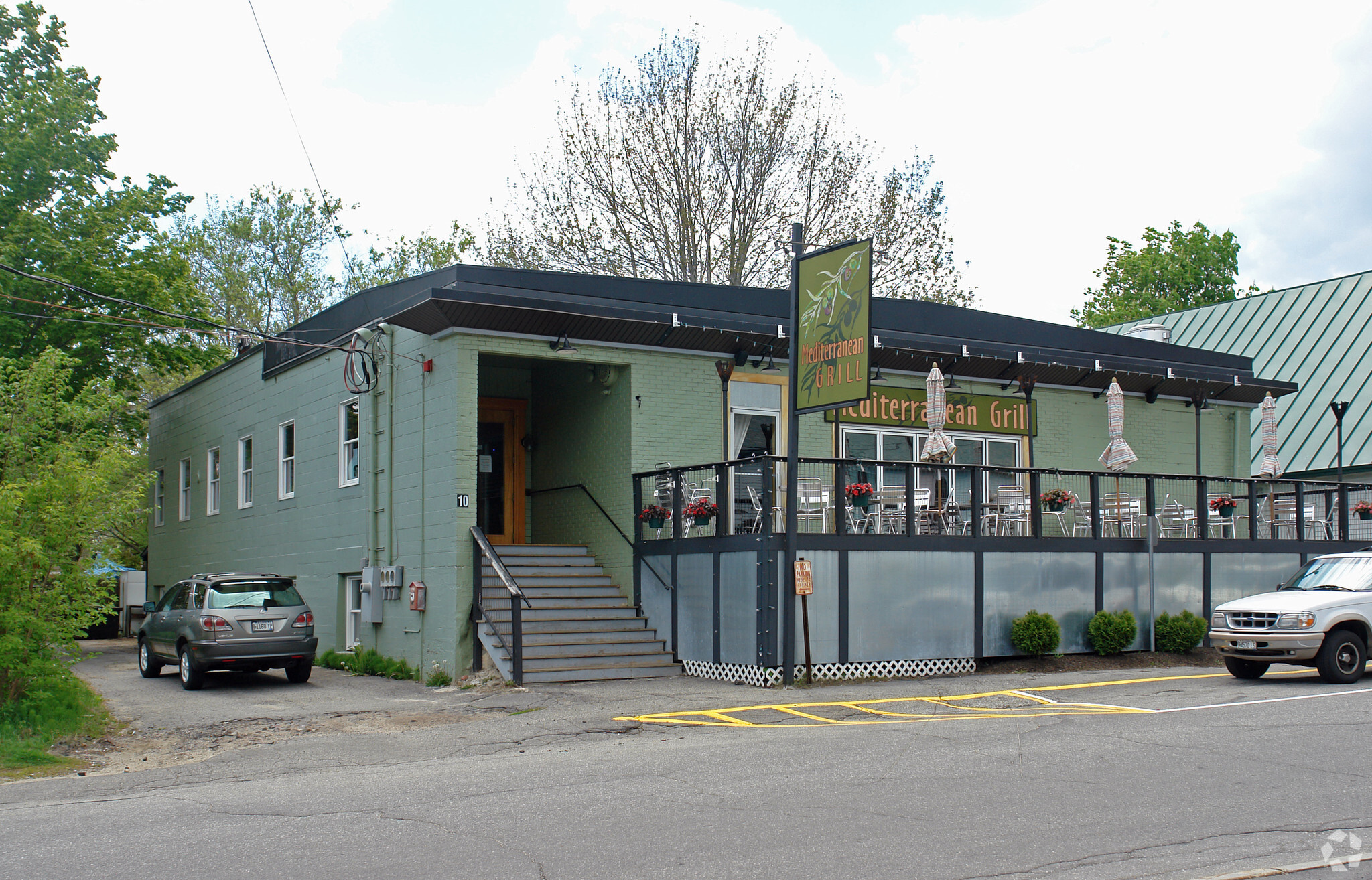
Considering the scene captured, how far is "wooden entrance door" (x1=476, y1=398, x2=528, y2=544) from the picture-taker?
20.3m

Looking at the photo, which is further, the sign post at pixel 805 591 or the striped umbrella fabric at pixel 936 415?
the striped umbrella fabric at pixel 936 415

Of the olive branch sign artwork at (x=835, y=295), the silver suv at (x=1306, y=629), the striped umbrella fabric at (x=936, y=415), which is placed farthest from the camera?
the striped umbrella fabric at (x=936, y=415)

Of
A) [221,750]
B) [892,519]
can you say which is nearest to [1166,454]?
[892,519]

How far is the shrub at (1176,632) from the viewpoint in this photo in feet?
60.5

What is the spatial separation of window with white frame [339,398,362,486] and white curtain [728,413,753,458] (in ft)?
20.5

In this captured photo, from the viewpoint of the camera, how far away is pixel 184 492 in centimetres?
2780

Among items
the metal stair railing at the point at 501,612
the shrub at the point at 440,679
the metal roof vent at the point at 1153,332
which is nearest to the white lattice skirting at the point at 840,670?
the metal stair railing at the point at 501,612

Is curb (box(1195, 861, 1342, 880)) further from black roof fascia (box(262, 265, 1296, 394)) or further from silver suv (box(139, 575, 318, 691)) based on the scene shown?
silver suv (box(139, 575, 318, 691))

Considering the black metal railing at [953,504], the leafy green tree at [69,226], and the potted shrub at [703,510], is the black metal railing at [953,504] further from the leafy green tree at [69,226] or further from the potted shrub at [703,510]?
the leafy green tree at [69,226]

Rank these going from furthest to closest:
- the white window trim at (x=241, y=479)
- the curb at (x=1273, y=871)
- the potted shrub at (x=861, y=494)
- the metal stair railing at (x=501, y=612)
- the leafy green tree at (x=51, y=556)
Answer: the white window trim at (x=241, y=479) < the potted shrub at (x=861, y=494) < the metal stair railing at (x=501, y=612) < the leafy green tree at (x=51, y=556) < the curb at (x=1273, y=871)

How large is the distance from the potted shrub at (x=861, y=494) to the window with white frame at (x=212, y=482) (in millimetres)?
15441

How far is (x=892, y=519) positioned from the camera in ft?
56.9

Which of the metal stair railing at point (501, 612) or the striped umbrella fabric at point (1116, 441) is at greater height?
the striped umbrella fabric at point (1116, 441)

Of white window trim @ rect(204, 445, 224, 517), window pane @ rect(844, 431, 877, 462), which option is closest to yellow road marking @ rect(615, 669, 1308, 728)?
window pane @ rect(844, 431, 877, 462)
